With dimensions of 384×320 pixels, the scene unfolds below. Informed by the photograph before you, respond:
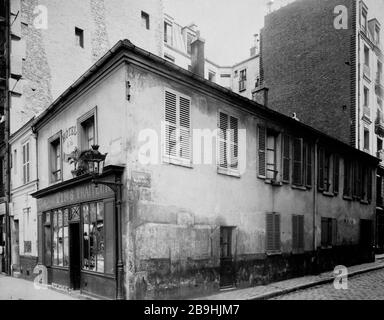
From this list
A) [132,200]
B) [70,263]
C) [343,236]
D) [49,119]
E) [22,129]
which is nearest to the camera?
[132,200]

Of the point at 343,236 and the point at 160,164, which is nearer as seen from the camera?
the point at 160,164

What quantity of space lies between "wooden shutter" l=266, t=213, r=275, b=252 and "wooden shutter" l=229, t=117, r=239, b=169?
2.49 meters

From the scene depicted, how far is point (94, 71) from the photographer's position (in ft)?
31.6

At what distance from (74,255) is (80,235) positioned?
44.6 inches

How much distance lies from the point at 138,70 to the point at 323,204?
429 inches

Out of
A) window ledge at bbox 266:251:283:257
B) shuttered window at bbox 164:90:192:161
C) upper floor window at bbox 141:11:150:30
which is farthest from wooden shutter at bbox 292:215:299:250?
upper floor window at bbox 141:11:150:30

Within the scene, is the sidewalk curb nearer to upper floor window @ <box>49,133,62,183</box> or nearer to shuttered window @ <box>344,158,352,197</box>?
shuttered window @ <box>344,158,352,197</box>

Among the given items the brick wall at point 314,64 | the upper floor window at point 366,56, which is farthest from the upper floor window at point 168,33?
the upper floor window at point 366,56

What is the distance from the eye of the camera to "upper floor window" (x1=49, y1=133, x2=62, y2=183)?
41.1 ft

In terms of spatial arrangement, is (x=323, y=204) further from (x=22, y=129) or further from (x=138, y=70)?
(x=22, y=129)

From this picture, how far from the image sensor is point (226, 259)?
1111 centimetres

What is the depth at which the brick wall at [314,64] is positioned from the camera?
2202 cm

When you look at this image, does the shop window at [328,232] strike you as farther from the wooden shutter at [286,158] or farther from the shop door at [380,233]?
the shop door at [380,233]
